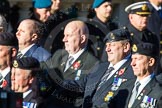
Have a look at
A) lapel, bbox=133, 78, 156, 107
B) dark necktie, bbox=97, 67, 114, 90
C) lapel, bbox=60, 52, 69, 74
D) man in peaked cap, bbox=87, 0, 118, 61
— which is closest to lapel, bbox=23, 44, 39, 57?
lapel, bbox=60, 52, 69, 74

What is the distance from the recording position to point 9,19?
6289 mm

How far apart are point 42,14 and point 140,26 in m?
1.11

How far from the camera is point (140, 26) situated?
15.3ft

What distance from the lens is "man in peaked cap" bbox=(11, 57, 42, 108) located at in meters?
3.74

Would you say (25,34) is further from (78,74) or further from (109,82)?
(109,82)

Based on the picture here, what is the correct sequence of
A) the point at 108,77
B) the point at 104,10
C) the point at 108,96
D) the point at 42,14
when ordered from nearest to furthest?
the point at 108,96, the point at 108,77, the point at 104,10, the point at 42,14

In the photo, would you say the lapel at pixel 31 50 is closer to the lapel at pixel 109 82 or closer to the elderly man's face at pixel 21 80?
the lapel at pixel 109 82

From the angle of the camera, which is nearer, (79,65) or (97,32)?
(79,65)

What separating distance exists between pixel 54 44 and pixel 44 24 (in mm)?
234

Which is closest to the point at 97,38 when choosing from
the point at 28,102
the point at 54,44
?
the point at 54,44

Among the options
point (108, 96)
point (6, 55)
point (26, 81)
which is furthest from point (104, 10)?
point (26, 81)

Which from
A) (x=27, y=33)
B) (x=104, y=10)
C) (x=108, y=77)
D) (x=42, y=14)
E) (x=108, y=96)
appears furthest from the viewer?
(x=42, y=14)

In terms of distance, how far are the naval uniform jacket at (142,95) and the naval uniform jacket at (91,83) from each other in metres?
0.11

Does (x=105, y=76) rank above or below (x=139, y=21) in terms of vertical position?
below
